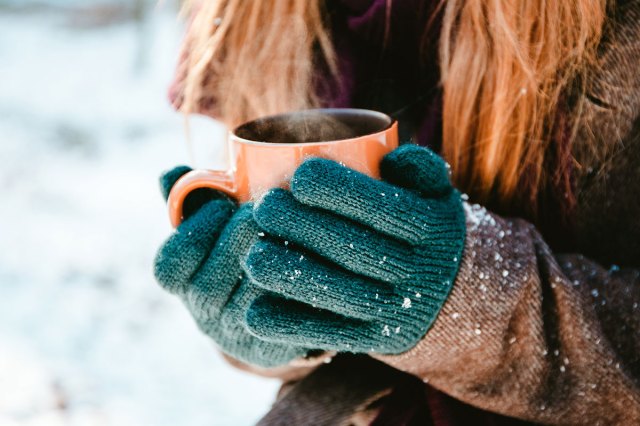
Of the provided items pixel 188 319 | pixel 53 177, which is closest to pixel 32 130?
pixel 53 177

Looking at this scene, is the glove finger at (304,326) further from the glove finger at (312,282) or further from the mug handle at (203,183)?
the mug handle at (203,183)

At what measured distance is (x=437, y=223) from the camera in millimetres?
693

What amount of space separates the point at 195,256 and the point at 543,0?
2.11ft

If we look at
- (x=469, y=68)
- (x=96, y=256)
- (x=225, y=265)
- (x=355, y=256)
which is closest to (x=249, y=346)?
(x=225, y=265)

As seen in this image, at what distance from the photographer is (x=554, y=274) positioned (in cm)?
77

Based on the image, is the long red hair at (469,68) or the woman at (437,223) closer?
the woman at (437,223)

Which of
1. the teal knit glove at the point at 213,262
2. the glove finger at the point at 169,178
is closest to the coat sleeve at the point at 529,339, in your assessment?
the teal knit glove at the point at 213,262

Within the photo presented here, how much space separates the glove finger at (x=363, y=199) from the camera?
2.04 feet

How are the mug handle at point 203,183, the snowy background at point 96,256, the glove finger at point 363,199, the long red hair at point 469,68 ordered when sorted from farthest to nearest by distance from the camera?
the snowy background at point 96,256
the long red hair at point 469,68
the mug handle at point 203,183
the glove finger at point 363,199

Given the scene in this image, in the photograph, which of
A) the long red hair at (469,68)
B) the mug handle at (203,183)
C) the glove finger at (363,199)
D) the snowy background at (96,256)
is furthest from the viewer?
→ the snowy background at (96,256)

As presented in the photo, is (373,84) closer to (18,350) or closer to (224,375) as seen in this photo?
(224,375)

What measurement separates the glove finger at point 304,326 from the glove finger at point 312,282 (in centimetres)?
2

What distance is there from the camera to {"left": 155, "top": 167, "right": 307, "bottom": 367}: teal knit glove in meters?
0.71

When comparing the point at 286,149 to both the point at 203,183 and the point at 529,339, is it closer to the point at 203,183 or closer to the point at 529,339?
the point at 203,183
